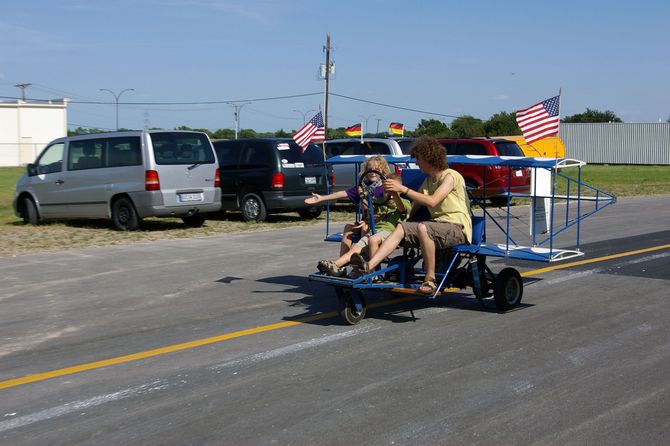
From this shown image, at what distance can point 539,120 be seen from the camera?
963cm

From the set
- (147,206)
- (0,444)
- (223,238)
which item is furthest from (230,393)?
(147,206)

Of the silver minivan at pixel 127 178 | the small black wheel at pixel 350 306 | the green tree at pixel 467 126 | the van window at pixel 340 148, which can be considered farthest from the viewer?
the green tree at pixel 467 126

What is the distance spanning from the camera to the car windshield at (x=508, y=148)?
902 inches

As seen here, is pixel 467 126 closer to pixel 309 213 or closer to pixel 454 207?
pixel 309 213

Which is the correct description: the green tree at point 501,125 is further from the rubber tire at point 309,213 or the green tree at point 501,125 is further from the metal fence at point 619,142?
the rubber tire at point 309,213

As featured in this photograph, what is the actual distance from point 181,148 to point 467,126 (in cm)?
7082

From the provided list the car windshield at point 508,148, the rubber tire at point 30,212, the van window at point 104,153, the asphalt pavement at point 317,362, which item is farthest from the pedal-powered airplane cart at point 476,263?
the car windshield at point 508,148

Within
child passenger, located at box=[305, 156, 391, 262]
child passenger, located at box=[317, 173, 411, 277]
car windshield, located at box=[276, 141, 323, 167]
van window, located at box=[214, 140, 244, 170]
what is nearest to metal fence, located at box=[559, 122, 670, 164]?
car windshield, located at box=[276, 141, 323, 167]

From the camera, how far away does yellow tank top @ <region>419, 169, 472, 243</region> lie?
8281 millimetres

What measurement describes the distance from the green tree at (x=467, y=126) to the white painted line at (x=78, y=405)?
7424 centimetres

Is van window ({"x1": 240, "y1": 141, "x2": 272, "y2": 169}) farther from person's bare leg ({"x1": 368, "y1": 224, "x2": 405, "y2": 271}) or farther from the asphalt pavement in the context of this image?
person's bare leg ({"x1": 368, "y1": 224, "x2": 405, "y2": 271})

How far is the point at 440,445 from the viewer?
4.87 m

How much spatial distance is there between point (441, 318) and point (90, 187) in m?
10.5

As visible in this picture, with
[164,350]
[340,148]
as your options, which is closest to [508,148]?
[340,148]
